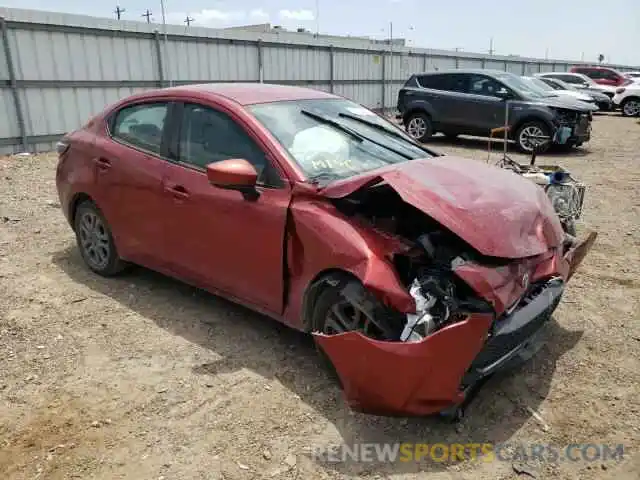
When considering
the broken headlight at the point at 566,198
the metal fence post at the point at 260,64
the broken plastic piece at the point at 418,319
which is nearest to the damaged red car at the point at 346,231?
the broken plastic piece at the point at 418,319

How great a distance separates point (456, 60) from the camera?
24172 millimetres

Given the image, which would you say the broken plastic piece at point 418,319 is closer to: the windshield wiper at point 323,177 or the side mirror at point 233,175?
the windshield wiper at point 323,177

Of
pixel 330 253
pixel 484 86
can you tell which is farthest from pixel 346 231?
pixel 484 86

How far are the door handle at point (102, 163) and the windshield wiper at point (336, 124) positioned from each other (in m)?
1.68

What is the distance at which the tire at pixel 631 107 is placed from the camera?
842 inches

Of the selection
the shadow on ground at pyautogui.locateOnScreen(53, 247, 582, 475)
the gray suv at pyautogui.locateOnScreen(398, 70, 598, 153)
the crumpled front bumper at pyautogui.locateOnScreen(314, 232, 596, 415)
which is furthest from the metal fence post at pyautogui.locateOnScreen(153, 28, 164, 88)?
the crumpled front bumper at pyautogui.locateOnScreen(314, 232, 596, 415)

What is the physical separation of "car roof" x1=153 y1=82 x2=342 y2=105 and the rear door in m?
0.30

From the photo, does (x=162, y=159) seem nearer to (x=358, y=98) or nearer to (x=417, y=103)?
(x=417, y=103)

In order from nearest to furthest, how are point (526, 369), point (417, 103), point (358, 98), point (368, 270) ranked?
point (368, 270) → point (526, 369) → point (417, 103) → point (358, 98)

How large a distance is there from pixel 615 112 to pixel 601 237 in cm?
2100

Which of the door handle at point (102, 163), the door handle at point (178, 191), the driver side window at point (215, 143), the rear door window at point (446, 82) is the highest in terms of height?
the driver side window at point (215, 143)

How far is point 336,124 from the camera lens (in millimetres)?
3814

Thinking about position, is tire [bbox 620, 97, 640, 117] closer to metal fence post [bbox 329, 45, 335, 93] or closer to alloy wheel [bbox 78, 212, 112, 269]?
metal fence post [bbox 329, 45, 335, 93]

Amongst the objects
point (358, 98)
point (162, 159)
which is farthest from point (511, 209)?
point (358, 98)
